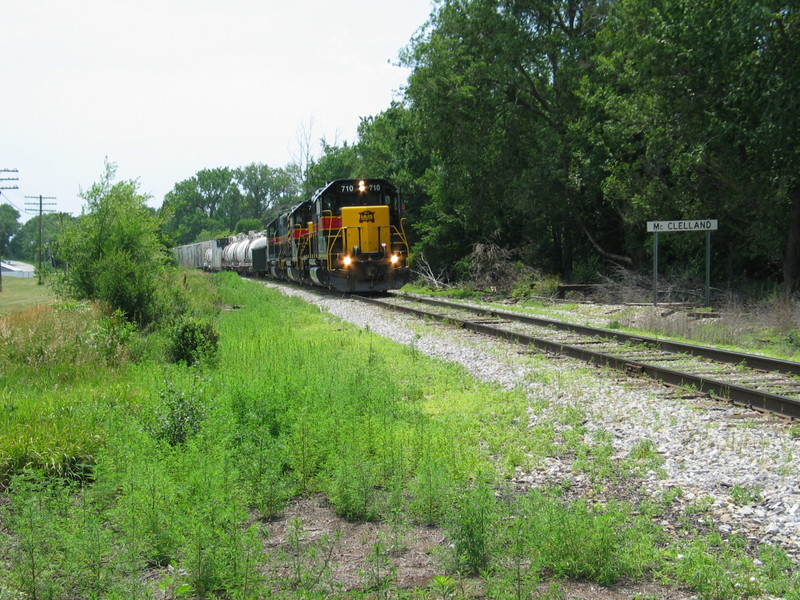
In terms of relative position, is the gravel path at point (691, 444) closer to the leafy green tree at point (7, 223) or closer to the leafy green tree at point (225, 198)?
the leafy green tree at point (225, 198)

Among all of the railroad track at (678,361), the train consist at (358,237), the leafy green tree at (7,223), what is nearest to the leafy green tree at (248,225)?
the leafy green tree at (7,223)

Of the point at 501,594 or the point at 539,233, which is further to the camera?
the point at 539,233

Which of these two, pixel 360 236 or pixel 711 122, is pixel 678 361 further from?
pixel 360 236

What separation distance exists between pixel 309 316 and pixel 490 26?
13145mm

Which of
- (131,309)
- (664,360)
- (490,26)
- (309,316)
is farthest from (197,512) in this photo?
(490,26)

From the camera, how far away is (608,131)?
1952 centimetres

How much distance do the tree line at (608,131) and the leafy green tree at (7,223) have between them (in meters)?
159

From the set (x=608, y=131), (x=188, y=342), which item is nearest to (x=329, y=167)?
(x=608, y=131)

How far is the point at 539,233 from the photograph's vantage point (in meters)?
27.7

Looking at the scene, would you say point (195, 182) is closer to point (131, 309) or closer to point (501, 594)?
point (131, 309)

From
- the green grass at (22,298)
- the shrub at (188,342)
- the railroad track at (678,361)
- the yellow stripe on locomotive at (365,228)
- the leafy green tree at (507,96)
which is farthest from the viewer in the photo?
the leafy green tree at (507,96)

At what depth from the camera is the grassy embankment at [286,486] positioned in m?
3.41

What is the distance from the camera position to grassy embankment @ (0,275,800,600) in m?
3.41

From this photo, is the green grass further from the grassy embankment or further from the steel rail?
the steel rail
